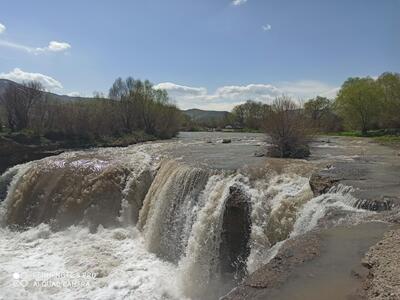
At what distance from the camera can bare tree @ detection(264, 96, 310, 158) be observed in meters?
18.9

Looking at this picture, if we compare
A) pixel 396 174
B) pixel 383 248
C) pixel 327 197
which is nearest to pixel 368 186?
pixel 327 197

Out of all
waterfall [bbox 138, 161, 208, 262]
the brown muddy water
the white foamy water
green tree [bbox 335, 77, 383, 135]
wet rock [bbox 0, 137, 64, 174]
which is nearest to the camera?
the brown muddy water

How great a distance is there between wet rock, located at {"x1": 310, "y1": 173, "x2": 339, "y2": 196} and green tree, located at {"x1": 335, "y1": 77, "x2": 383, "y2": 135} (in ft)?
106

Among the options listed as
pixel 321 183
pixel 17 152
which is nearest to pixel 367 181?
pixel 321 183

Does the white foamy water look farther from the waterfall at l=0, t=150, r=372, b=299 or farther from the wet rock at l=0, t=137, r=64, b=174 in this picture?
the wet rock at l=0, t=137, r=64, b=174

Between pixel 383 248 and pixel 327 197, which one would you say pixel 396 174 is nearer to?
pixel 327 197

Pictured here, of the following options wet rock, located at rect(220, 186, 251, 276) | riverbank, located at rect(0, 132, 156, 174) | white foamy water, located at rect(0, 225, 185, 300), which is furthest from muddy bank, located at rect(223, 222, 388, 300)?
riverbank, located at rect(0, 132, 156, 174)

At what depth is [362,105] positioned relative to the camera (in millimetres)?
42781

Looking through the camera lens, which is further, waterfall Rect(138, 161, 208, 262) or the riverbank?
the riverbank

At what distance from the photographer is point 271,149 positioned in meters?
19.2

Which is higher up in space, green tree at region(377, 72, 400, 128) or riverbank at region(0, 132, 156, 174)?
green tree at region(377, 72, 400, 128)

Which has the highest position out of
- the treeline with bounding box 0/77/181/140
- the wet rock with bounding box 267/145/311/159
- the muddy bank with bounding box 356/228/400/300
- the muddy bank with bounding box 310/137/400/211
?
the treeline with bounding box 0/77/181/140

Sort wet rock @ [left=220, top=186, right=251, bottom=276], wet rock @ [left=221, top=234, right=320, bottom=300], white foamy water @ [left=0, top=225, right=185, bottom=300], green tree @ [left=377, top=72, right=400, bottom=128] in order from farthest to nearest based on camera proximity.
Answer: green tree @ [left=377, top=72, right=400, bottom=128], white foamy water @ [left=0, top=225, right=185, bottom=300], wet rock @ [left=220, top=186, right=251, bottom=276], wet rock @ [left=221, top=234, right=320, bottom=300]

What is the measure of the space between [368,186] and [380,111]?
34512 millimetres
